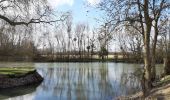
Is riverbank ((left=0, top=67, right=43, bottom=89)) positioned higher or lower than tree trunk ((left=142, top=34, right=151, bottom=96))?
lower

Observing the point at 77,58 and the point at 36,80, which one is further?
the point at 77,58

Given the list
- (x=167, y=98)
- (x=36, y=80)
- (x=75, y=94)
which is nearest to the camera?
(x=167, y=98)

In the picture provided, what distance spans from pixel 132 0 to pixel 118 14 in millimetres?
1124

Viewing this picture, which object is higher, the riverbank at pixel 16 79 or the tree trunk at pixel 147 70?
the tree trunk at pixel 147 70

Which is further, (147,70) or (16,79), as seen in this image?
(16,79)

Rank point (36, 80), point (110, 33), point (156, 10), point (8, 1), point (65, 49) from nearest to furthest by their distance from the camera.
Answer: point (110, 33) < point (156, 10) < point (8, 1) < point (36, 80) < point (65, 49)

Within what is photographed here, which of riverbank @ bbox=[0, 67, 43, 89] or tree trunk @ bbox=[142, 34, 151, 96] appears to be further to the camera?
riverbank @ bbox=[0, 67, 43, 89]

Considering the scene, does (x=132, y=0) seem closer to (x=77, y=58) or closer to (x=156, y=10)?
(x=156, y=10)

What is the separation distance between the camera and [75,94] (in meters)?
24.0

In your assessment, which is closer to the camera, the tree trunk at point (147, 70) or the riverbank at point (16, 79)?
the tree trunk at point (147, 70)

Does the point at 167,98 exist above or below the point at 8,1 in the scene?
below

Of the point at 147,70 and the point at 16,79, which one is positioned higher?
the point at 147,70

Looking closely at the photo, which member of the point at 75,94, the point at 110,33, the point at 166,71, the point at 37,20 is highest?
the point at 37,20

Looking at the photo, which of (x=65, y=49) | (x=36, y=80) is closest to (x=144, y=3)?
(x=36, y=80)
